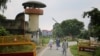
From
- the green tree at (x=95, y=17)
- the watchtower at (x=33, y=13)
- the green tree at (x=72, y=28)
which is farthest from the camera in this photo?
the green tree at (x=72, y=28)

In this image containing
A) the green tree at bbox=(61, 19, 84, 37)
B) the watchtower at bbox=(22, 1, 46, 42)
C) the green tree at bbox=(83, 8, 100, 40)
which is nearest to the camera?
the green tree at bbox=(83, 8, 100, 40)

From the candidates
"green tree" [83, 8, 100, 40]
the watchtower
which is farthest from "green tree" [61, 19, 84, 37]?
"green tree" [83, 8, 100, 40]

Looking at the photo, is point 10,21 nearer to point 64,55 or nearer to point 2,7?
point 2,7

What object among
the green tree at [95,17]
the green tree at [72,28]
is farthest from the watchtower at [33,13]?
the green tree at [72,28]

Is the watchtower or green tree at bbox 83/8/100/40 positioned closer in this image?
green tree at bbox 83/8/100/40

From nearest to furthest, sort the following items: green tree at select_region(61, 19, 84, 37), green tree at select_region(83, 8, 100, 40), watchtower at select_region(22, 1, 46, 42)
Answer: green tree at select_region(83, 8, 100, 40) < watchtower at select_region(22, 1, 46, 42) < green tree at select_region(61, 19, 84, 37)

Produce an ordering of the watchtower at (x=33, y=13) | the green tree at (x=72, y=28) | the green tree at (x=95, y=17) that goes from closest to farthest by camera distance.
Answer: the green tree at (x=95, y=17)
the watchtower at (x=33, y=13)
the green tree at (x=72, y=28)

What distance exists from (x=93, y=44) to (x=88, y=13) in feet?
13.6

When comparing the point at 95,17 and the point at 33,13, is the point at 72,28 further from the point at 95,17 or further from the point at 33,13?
the point at 95,17

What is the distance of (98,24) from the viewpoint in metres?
32.5

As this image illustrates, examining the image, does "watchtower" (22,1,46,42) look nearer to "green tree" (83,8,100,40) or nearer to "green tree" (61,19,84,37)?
"green tree" (83,8,100,40)

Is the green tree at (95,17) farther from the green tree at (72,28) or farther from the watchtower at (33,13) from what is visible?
the green tree at (72,28)

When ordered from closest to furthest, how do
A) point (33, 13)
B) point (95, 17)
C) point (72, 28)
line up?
point (95, 17) < point (33, 13) < point (72, 28)

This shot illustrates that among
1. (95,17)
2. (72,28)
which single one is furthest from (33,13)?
(72,28)
